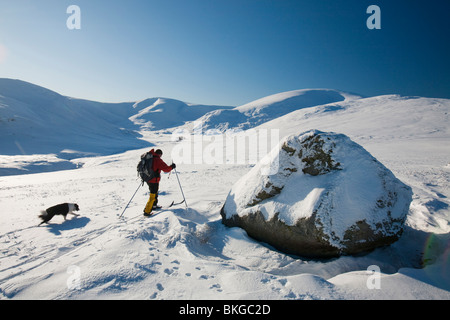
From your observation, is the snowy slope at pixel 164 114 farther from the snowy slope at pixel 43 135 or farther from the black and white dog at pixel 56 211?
the black and white dog at pixel 56 211

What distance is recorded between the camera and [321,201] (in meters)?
4.16

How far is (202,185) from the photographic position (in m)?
10.4

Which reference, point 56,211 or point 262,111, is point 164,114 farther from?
point 56,211

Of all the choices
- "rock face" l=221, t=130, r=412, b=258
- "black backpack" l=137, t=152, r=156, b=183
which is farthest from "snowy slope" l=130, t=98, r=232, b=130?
"rock face" l=221, t=130, r=412, b=258

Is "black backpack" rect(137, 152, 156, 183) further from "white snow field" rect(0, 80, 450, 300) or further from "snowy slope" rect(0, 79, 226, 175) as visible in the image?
"snowy slope" rect(0, 79, 226, 175)

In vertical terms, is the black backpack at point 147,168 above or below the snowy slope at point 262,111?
below

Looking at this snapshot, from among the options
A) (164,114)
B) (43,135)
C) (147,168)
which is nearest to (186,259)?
(147,168)

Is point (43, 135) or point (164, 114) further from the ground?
point (164, 114)

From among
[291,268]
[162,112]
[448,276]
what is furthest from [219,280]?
[162,112]

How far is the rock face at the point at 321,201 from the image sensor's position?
3916 millimetres

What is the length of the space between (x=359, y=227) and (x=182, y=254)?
11.2 ft

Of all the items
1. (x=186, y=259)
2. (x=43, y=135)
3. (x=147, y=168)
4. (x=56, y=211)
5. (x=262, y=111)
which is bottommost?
(x=186, y=259)

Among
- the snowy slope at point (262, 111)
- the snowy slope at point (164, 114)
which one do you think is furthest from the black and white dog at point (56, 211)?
the snowy slope at point (164, 114)

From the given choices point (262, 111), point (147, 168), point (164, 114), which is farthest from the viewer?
point (164, 114)
